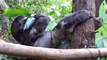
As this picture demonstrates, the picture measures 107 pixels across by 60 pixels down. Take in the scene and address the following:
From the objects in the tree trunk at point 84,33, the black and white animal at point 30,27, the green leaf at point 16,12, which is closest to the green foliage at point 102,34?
the tree trunk at point 84,33

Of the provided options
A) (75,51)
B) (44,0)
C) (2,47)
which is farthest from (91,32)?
(44,0)

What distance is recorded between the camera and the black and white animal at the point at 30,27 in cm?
161

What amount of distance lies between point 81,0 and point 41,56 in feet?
2.00

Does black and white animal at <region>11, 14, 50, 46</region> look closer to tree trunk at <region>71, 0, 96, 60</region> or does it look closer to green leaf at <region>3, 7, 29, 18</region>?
green leaf at <region>3, 7, 29, 18</region>

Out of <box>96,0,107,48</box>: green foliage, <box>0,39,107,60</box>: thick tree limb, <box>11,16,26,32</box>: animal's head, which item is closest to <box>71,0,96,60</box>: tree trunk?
<box>96,0,107,48</box>: green foliage

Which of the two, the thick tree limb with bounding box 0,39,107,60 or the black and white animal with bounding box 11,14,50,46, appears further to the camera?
the black and white animal with bounding box 11,14,50,46

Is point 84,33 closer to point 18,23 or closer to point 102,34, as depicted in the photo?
point 102,34

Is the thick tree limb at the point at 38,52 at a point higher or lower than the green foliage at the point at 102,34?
higher

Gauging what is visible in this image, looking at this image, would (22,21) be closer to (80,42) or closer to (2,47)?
(80,42)

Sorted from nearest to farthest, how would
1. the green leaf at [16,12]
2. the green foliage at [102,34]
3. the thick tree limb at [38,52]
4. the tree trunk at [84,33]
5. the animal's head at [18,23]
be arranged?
the thick tree limb at [38,52] < the tree trunk at [84,33] < the green foliage at [102,34] < the green leaf at [16,12] < the animal's head at [18,23]

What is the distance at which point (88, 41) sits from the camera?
1.18 metres

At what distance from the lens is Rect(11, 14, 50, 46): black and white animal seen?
1.61 m

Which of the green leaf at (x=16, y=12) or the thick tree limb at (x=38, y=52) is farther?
the green leaf at (x=16, y=12)

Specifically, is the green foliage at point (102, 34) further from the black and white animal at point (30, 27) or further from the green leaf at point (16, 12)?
the green leaf at point (16, 12)
